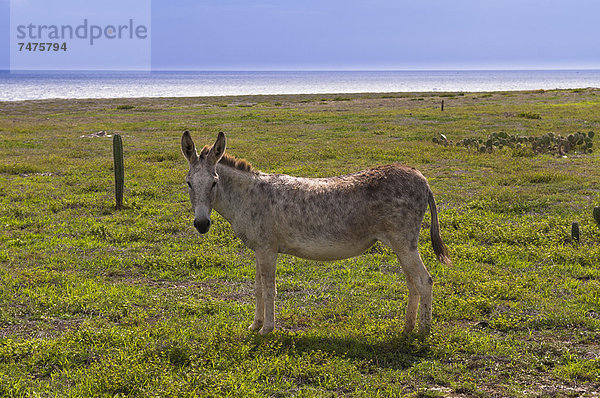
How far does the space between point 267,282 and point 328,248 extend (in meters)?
1.15

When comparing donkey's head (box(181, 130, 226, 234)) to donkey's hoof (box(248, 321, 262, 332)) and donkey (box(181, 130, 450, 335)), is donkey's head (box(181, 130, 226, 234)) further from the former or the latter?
donkey's hoof (box(248, 321, 262, 332))

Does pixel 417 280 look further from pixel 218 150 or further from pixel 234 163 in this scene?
pixel 218 150

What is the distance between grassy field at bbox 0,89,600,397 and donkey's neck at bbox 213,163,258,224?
2039mm

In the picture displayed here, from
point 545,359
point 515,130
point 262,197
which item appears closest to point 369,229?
point 262,197

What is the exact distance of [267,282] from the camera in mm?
8547

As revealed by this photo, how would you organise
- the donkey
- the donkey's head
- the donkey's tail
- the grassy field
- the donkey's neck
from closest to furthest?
the grassy field < the donkey's head < the donkey < the donkey's neck < the donkey's tail

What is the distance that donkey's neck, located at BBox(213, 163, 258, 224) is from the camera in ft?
→ 28.3

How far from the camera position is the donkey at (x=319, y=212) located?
8227 millimetres

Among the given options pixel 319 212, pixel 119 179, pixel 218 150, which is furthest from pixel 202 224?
pixel 119 179

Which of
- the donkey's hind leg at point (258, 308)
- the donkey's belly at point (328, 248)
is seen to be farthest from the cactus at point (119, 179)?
the donkey's belly at point (328, 248)

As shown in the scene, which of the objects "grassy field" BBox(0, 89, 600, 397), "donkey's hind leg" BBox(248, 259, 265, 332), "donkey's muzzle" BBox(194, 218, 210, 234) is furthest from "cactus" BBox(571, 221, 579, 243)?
"donkey's muzzle" BBox(194, 218, 210, 234)

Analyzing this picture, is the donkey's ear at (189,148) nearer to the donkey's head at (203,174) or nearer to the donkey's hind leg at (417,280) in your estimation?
the donkey's head at (203,174)

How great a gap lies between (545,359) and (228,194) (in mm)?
5511

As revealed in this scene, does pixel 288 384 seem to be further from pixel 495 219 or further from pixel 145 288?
pixel 495 219
